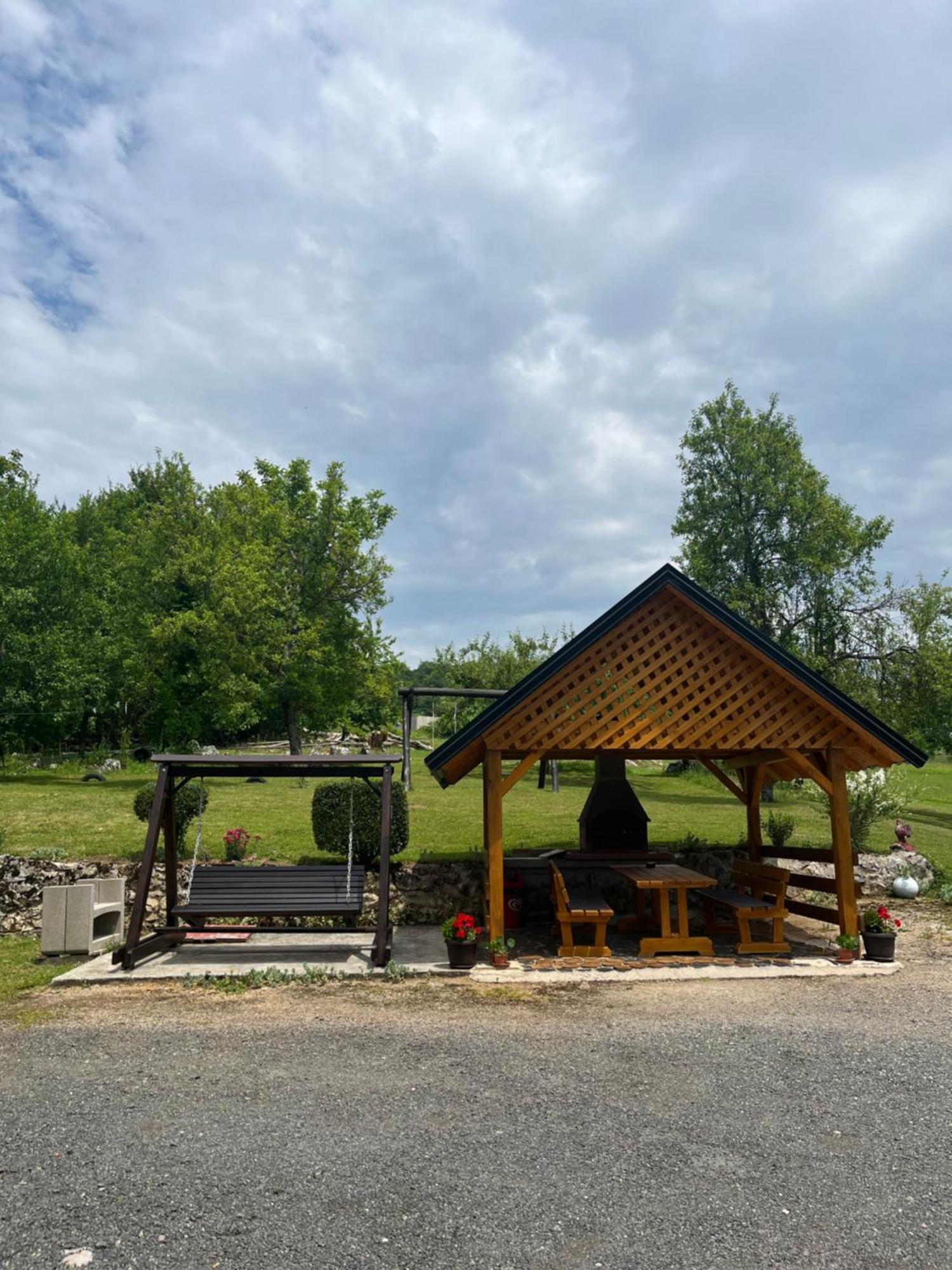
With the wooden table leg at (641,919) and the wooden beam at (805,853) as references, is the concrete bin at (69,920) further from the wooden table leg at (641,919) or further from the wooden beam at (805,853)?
the wooden beam at (805,853)

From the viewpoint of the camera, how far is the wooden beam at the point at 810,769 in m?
9.97

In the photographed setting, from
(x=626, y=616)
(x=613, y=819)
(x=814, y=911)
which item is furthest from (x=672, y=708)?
(x=814, y=911)

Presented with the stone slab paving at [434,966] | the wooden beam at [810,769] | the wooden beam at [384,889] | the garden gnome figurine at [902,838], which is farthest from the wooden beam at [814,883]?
the wooden beam at [384,889]

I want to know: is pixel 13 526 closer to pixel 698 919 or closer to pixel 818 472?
pixel 698 919

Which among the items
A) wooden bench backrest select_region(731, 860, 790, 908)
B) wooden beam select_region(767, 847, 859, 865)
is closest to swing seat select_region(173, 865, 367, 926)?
wooden bench backrest select_region(731, 860, 790, 908)

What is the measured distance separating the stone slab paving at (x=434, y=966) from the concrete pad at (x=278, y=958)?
0.01 metres

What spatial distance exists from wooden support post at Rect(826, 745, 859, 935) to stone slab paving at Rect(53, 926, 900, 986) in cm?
58

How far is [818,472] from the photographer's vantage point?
103 ft

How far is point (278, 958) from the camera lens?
9320 millimetres

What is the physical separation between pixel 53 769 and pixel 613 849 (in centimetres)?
2396

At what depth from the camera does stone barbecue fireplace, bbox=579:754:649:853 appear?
40.4 feet

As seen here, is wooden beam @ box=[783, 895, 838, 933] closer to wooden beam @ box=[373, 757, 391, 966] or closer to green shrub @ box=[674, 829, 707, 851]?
green shrub @ box=[674, 829, 707, 851]

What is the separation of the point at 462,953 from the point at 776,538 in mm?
26406

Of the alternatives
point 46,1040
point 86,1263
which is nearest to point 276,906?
point 46,1040
